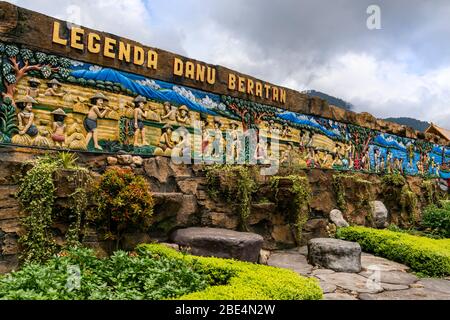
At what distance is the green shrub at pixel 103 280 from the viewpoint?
3787 mm

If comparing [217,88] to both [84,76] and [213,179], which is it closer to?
[213,179]

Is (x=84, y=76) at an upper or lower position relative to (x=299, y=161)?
upper

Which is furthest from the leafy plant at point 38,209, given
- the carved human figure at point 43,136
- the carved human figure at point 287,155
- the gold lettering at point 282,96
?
the gold lettering at point 282,96

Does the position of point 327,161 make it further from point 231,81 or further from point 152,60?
point 152,60

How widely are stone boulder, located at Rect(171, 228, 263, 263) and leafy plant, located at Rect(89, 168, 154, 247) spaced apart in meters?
0.85

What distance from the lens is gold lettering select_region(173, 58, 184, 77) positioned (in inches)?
301

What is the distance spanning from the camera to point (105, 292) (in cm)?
397

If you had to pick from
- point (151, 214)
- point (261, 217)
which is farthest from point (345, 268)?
point (151, 214)

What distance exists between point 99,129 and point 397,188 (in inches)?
428

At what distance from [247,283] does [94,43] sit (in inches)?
188

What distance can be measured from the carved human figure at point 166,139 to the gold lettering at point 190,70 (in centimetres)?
124

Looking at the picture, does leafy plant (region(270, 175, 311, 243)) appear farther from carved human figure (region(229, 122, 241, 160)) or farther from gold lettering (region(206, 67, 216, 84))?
gold lettering (region(206, 67, 216, 84))

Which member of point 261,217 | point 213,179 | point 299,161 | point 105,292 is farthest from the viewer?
point 299,161

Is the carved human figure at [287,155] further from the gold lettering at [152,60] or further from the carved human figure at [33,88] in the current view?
the carved human figure at [33,88]
